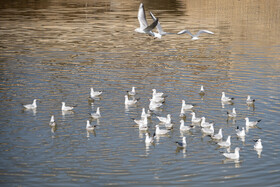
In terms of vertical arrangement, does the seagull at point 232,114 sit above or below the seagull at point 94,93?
below

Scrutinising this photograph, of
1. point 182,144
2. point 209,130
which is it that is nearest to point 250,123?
point 209,130

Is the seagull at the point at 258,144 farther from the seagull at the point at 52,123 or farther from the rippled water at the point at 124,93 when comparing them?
the seagull at the point at 52,123

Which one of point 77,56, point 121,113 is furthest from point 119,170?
point 77,56

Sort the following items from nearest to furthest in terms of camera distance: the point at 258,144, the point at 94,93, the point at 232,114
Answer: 1. the point at 258,144
2. the point at 232,114
3. the point at 94,93

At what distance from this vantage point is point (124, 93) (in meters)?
33.8

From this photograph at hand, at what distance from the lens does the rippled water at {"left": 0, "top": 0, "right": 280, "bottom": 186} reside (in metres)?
21.9

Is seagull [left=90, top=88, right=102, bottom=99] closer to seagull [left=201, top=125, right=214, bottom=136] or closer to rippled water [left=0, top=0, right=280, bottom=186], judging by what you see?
rippled water [left=0, top=0, right=280, bottom=186]

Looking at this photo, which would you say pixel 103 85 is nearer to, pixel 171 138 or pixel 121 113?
pixel 121 113

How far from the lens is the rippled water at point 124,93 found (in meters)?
21.9

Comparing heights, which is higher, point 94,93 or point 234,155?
point 94,93

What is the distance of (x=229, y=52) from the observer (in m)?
Result: 48.5

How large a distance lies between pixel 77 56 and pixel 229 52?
1414 cm

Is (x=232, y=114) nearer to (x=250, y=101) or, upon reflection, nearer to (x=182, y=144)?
(x=250, y=101)

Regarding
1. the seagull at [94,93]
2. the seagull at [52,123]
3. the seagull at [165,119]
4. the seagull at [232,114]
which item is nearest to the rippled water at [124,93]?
the seagull at [52,123]
